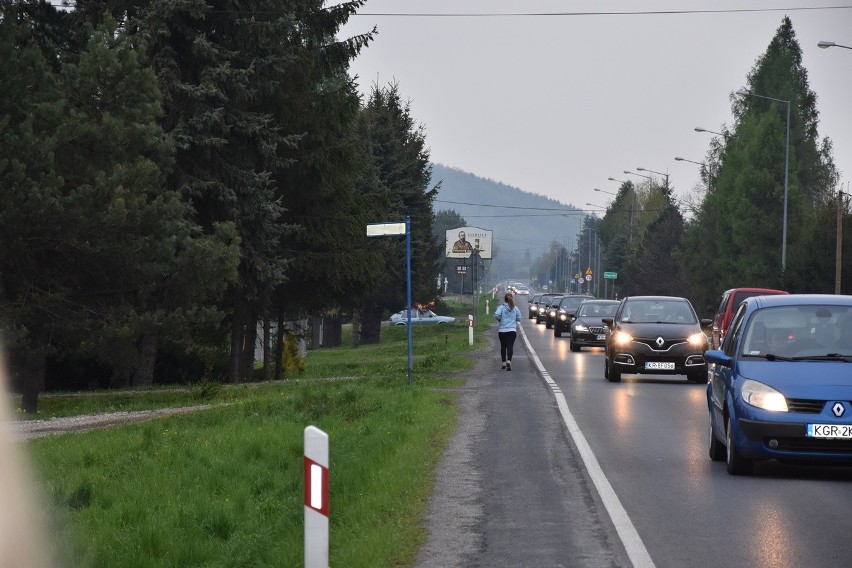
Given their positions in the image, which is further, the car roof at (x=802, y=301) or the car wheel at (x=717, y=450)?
the car wheel at (x=717, y=450)

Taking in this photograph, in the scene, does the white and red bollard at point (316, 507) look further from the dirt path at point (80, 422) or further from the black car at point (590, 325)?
the black car at point (590, 325)

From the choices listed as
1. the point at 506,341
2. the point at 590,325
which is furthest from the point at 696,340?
the point at 590,325

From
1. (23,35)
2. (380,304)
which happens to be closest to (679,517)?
(23,35)

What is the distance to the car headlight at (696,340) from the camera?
87.8 ft

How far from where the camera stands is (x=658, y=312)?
28.0 m

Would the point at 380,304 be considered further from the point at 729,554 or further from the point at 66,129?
the point at 729,554

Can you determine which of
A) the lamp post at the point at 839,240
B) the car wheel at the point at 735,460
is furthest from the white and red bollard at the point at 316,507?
the lamp post at the point at 839,240

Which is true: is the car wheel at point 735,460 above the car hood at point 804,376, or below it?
below

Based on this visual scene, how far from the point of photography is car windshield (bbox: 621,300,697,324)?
27750 mm

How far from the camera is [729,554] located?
8430mm

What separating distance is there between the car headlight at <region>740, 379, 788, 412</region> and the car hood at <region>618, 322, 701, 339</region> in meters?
14.7

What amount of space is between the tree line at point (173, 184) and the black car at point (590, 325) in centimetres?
621

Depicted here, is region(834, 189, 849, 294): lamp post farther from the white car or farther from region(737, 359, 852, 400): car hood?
the white car

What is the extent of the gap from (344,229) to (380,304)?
33036mm
